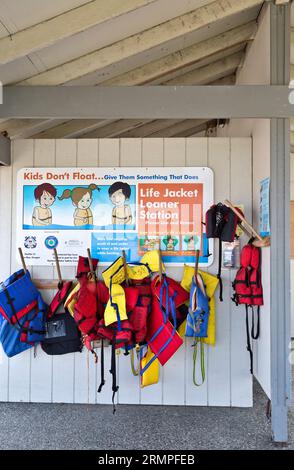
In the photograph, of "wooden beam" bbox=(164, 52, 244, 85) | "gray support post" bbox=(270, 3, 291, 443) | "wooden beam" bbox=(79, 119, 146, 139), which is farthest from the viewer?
"wooden beam" bbox=(79, 119, 146, 139)

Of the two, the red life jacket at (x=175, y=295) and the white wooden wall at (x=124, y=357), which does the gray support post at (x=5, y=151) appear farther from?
the red life jacket at (x=175, y=295)

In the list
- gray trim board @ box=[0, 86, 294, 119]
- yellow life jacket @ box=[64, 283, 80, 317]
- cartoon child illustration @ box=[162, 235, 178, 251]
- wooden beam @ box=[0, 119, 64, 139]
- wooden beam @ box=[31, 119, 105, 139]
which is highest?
wooden beam @ box=[31, 119, 105, 139]

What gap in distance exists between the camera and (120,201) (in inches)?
129

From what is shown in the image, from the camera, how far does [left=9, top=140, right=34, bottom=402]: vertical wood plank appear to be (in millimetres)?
3320

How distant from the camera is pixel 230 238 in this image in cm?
292

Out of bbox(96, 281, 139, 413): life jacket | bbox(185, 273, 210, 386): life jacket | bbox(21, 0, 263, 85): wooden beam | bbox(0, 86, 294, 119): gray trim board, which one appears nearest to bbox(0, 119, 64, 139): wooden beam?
bbox(21, 0, 263, 85): wooden beam

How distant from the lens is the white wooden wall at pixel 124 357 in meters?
3.24

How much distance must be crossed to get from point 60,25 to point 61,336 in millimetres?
2295

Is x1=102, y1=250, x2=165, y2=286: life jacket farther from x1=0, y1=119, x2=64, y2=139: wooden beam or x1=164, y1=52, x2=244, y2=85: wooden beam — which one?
x1=164, y1=52, x2=244, y2=85: wooden beam

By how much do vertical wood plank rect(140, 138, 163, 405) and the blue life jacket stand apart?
0.58 meters

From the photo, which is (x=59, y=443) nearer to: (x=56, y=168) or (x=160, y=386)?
(x=160, y=386)

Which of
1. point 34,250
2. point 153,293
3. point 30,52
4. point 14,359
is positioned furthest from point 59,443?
point 30,52

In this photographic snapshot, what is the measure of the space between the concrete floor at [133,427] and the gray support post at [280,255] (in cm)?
32

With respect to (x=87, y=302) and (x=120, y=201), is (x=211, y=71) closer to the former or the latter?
(x=120, y=201)
